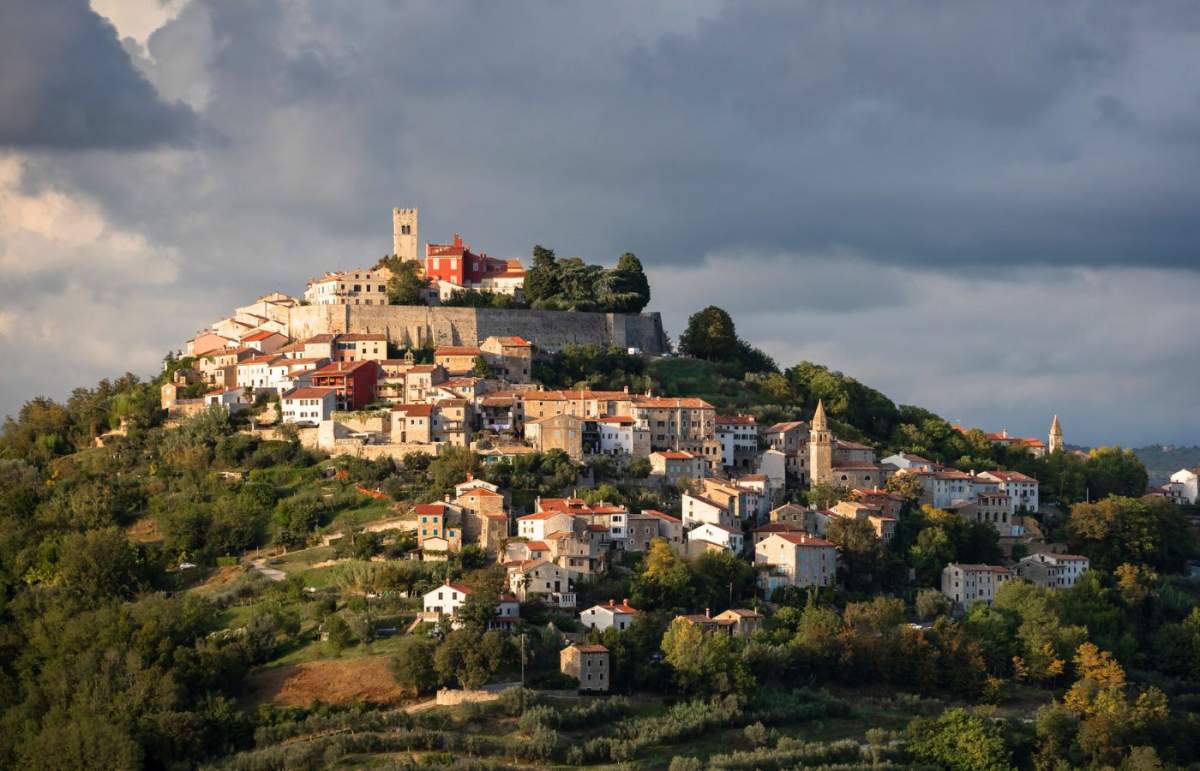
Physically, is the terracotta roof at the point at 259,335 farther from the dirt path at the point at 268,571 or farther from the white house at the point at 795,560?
the white house at the point at 795,560

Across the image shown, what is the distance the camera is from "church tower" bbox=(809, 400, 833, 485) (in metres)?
71.0

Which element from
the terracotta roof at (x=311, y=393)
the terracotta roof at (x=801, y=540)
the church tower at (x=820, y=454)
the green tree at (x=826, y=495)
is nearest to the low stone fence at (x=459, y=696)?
the terracotta roof at (x=801, y=540)

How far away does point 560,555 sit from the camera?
58.9m

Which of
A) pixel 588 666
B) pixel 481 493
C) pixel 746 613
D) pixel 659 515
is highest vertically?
pixel 481 493

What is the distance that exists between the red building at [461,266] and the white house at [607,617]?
3324 centimetres

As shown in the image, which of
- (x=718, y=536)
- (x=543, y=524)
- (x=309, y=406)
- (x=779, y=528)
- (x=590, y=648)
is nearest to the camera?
(x=590, y=648)

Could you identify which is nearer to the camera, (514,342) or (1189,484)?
(514,342)

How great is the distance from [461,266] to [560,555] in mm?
31696

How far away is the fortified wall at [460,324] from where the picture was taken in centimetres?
8119

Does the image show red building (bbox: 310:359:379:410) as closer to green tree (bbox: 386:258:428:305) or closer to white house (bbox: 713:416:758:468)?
green tree (bbox: 386:258:428:305)

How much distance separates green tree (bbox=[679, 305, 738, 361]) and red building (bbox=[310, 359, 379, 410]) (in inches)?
725

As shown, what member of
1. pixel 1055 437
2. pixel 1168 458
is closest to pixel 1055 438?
pixel 1055 437

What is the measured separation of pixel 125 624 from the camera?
5488cm

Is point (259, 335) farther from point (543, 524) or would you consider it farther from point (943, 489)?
point (943, 489)
